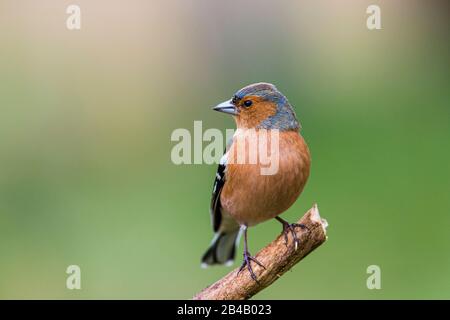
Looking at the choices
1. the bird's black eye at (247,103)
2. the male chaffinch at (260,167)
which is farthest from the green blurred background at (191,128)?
the bird's black eye at (247,103)

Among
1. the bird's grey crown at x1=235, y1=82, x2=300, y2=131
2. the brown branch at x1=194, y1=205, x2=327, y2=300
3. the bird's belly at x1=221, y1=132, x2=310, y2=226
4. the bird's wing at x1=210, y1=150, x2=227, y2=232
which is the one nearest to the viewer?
the brown branch at x1=194, y1=205, x2=327, y2=300

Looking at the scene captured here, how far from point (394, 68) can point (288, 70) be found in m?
1.77

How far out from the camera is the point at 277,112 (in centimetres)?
626

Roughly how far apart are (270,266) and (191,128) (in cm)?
505

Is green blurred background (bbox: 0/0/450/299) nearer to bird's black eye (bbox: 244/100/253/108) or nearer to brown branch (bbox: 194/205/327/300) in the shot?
brown branch (bbox: 194/205/327/300)

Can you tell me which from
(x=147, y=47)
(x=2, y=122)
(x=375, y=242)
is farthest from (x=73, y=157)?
(x=375, y=242)

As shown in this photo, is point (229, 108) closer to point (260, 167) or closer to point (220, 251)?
point (260, 167)

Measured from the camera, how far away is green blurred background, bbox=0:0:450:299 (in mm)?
8555

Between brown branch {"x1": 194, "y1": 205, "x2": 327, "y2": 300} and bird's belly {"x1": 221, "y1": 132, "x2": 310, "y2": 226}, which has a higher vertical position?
bird's belly {"x1": 221, "y1": 132, "x2": 310, "y2": 226}

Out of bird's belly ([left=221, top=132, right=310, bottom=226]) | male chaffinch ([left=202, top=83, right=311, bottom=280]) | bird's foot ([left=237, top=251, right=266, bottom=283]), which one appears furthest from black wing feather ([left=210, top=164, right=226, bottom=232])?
bird's foot ([left=237, top=251, right=266, bottom=283])

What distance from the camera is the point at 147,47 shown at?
11344 mm

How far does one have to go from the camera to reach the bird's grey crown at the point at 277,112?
622 centimetres

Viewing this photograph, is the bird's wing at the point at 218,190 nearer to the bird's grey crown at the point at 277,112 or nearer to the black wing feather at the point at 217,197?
the black wing feather at the point at 217,197

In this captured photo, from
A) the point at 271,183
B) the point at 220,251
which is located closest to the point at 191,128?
the point at 220,251
